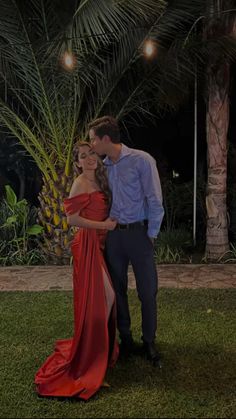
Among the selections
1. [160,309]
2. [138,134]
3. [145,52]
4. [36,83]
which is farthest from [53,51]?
[138,134]

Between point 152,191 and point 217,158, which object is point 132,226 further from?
point 217,158

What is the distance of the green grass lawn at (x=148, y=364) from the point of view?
10.7 ft

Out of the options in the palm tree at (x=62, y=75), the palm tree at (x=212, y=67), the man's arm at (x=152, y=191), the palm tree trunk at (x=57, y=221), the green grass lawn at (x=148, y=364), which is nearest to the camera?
the green grass lawn at (x=148, y=364)

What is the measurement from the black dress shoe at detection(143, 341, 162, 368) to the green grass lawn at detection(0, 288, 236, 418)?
0.21 feet

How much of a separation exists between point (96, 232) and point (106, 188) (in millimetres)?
329

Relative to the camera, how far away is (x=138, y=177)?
3709 millimetres

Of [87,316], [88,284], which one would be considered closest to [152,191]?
[88,284]

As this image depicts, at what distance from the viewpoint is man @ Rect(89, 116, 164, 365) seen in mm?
3672

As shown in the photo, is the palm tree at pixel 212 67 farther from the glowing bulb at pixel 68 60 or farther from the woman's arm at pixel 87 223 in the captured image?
the woman's arm at pixel 87 223

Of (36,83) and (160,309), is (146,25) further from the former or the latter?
(160,309)

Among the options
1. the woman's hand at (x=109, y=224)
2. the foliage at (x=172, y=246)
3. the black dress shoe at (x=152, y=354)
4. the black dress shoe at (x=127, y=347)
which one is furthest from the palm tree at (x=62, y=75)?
the black dress shoe at (x=152, y=354)

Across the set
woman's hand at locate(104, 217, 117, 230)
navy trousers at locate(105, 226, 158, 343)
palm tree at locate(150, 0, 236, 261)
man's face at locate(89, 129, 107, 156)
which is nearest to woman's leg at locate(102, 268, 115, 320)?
navy trousers at locate(105, 226, 158, 343)

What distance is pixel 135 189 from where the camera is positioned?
3.71 metres

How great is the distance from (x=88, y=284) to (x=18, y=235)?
454cm
